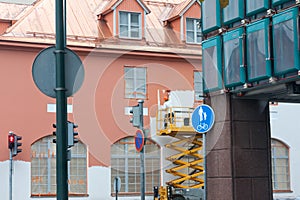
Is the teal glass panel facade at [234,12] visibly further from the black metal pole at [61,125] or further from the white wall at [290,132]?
the white wall at [290,132]

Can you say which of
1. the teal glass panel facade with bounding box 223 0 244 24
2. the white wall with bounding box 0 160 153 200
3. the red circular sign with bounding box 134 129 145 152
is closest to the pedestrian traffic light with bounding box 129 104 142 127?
the red circular sign with bounding box 134 129 145 152

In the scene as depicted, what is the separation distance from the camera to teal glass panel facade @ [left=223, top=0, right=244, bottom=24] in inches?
582

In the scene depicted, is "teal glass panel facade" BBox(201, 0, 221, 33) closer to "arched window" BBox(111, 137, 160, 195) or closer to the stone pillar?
the stone pillar

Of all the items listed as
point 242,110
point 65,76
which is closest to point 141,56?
point 242,110

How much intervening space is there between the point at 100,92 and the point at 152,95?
8.12 ft

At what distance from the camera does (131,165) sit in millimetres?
30344

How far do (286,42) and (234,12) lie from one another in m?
1.99

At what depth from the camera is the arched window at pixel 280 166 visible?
32.6m

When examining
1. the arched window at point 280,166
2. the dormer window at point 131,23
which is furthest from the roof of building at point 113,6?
the arched window at point 280,166

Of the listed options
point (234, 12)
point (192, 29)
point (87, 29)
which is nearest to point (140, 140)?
point (234, 12)

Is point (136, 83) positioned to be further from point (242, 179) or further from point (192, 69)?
point (242, 179)

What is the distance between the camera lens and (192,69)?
102 feet

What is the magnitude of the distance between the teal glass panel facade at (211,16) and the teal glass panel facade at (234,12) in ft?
0.80

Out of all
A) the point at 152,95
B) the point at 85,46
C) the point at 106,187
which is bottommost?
the point at 106,187
